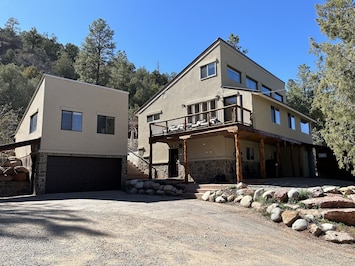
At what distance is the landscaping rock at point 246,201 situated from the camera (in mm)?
10093

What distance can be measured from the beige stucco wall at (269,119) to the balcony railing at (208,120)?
0.84 metres

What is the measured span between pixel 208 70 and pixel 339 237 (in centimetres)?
1351

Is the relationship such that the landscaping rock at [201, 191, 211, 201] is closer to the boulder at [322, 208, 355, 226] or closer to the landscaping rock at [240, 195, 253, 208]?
the landscaping rock at [240, 195, 253, 208]

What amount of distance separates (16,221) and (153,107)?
15.9m

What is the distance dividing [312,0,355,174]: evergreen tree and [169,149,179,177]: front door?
377 inches

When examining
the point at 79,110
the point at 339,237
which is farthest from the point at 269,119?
the point at 79,110

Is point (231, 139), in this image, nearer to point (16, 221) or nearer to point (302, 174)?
point (302, 174)

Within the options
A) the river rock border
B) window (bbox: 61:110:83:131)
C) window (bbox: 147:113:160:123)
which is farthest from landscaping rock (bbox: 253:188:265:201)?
window (bbox: 147:113:160:123)

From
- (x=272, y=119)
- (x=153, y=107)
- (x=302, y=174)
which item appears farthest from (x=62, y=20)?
(x=302, y=174)

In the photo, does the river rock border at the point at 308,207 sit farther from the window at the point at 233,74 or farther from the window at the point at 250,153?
the window at the point at 233,74

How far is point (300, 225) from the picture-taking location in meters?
7.63

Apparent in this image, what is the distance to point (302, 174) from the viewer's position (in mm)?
20406

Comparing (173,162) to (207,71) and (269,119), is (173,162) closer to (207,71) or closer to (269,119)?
(207,71)

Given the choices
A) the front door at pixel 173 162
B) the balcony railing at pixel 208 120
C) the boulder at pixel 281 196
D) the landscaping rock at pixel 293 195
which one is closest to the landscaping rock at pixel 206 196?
the boulder at pixel 281 196
